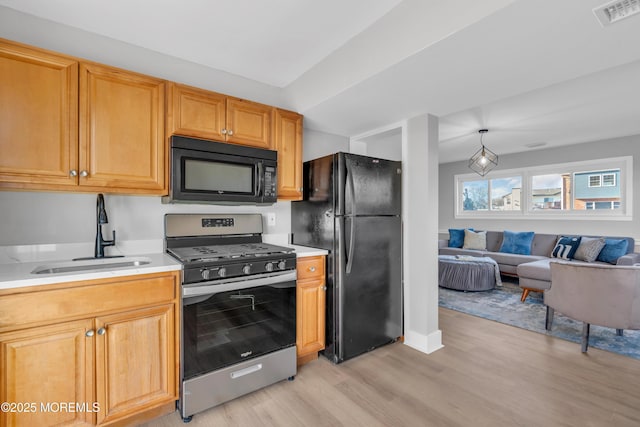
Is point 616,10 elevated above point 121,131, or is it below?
above

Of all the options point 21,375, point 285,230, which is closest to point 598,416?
point 285,230

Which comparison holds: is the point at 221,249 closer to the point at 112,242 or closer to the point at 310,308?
the point at 112,242

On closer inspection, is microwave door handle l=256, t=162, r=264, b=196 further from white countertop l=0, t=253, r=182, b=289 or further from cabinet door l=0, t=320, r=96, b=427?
cabinet door l=0, t=320, r=96, b=427

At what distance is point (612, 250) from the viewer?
4457 millimetres

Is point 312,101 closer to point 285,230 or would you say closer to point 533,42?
point 285,230

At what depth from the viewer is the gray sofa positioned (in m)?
4.09

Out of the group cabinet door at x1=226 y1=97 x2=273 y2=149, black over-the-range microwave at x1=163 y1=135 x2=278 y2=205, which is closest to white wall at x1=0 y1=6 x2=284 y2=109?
cabinet door at x1=226 y1=97 x2=273 y2=149

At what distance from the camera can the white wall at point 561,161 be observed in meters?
4.75

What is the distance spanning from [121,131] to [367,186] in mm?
1877

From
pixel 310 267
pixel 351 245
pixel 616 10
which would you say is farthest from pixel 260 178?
pixel 616 10

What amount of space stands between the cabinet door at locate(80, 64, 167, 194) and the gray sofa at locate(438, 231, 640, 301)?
15.4ft

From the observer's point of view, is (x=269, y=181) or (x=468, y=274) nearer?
(x=269, y=181)

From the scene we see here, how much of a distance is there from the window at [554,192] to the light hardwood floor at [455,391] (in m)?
3.66

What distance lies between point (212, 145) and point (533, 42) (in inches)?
82.1
